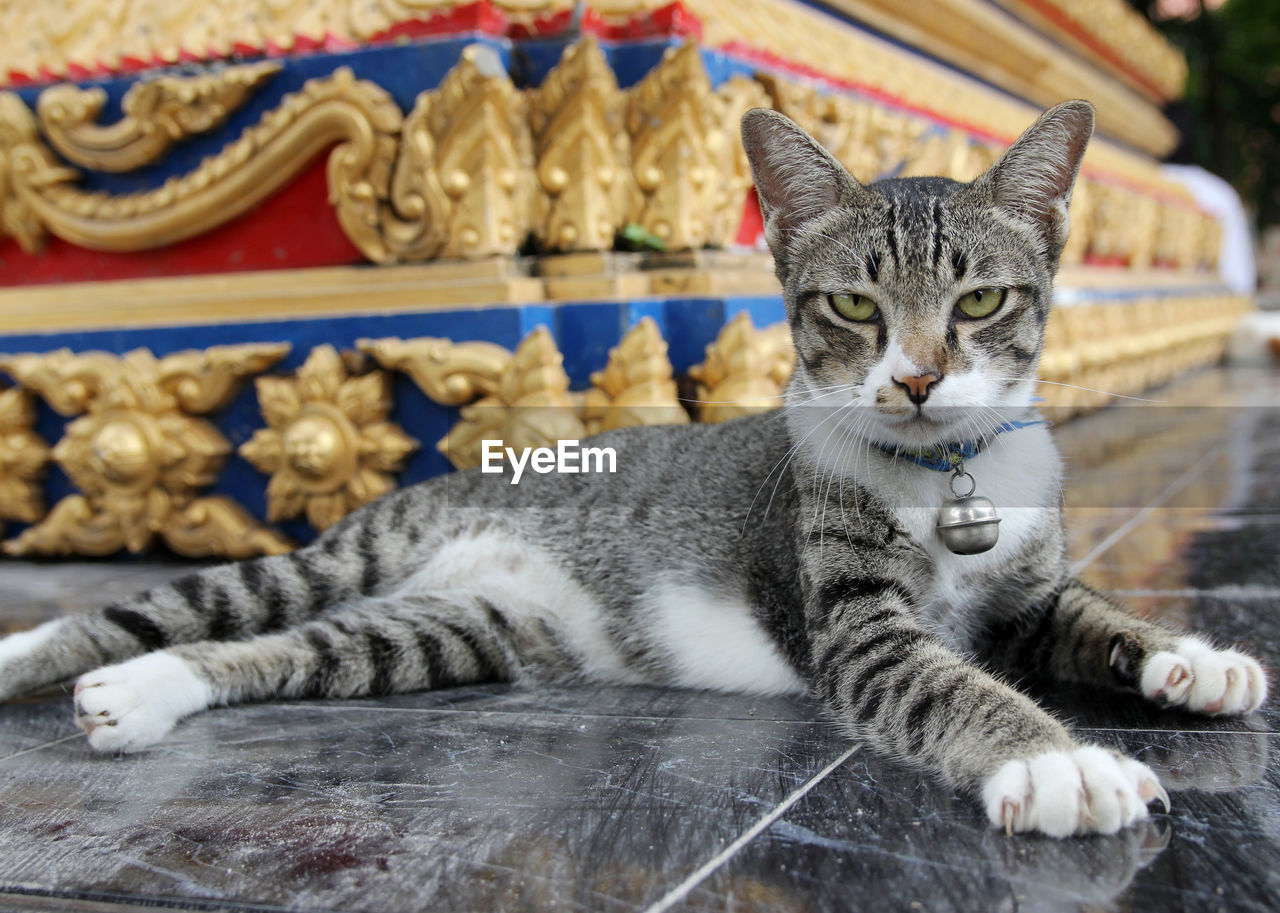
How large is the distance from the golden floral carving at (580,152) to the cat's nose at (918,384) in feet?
4.53

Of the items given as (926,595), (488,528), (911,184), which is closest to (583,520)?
(488,528)

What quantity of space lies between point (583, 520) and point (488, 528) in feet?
0.70

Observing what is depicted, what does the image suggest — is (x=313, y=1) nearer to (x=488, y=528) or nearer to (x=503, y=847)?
(x=488, y=528)

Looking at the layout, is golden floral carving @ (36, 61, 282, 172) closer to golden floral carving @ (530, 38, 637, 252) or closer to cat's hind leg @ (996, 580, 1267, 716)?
golden floral carving @ (530, 38, 637, 252)

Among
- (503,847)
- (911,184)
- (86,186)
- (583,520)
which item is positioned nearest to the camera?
(503,847)

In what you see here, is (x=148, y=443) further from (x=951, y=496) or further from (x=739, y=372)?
(x=951, y=496)

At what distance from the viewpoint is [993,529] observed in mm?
1768

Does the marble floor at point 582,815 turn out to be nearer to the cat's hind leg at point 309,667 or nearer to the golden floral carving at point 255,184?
the cat's hind leg at point 309,667

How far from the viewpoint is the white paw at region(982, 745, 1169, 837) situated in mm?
1252

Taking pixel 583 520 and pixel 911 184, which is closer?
pixel 911 184

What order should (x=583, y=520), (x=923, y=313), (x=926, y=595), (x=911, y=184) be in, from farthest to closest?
1. (x=583, y=520)
2. (x=911, y=184)
3. (x=926, y=595)
4. (x=923, y=313)

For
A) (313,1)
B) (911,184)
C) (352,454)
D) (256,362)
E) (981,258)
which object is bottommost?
(352,454)

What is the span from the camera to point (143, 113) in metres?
3.09

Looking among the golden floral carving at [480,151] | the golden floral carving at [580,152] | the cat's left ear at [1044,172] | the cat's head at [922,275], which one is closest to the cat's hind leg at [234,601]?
the golden floral carving at [480,151]
